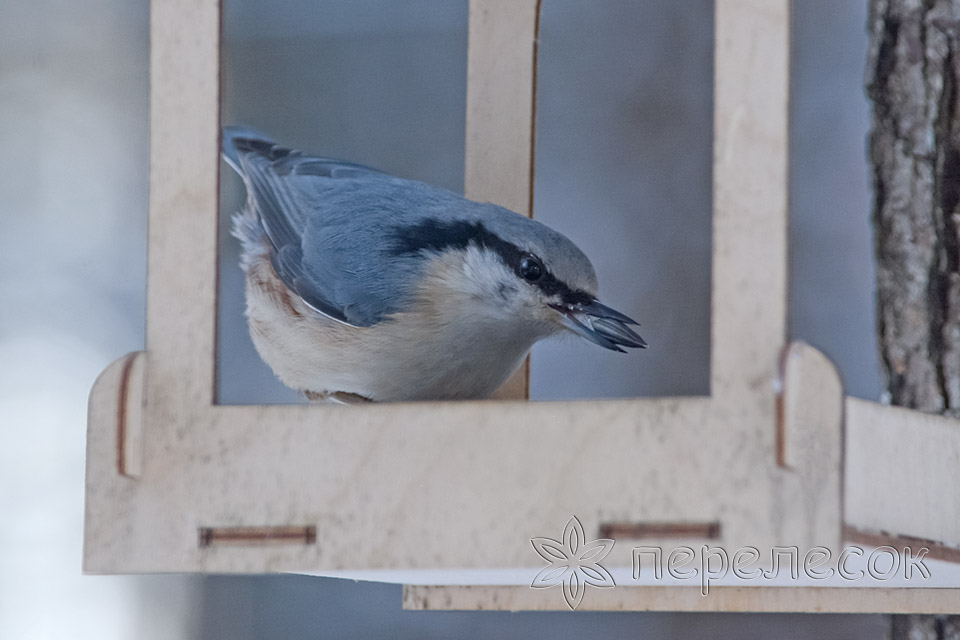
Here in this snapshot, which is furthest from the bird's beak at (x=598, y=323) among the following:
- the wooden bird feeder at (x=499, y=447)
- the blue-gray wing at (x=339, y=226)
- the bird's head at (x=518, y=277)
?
the wooden bird feeder at (x=499, y=447)

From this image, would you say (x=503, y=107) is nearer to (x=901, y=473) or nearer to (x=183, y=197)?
(x=183, y=197)

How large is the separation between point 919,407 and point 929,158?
41 cm

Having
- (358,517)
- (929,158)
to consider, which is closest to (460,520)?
(358,517)

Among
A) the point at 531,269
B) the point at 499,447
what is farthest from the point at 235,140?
the point at 499,447

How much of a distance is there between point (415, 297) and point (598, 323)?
10.0 inches

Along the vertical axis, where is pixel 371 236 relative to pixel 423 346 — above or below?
above

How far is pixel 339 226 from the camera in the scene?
5.65ft

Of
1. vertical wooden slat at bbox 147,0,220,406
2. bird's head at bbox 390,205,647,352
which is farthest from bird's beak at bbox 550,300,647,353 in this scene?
vertical wooden slat at bbox 147,0,220,406

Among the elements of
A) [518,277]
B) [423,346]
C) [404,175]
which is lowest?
[423,346]

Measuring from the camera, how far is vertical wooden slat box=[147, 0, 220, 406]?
1278 mm

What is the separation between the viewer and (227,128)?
2.17m

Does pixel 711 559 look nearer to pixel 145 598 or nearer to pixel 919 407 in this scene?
pixel 919 407

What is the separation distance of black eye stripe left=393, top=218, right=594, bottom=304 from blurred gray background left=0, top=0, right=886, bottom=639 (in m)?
1.01

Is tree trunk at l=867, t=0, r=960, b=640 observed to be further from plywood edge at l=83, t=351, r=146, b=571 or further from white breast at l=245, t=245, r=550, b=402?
plywood edge at l=83, t=351, r=146, b=571
